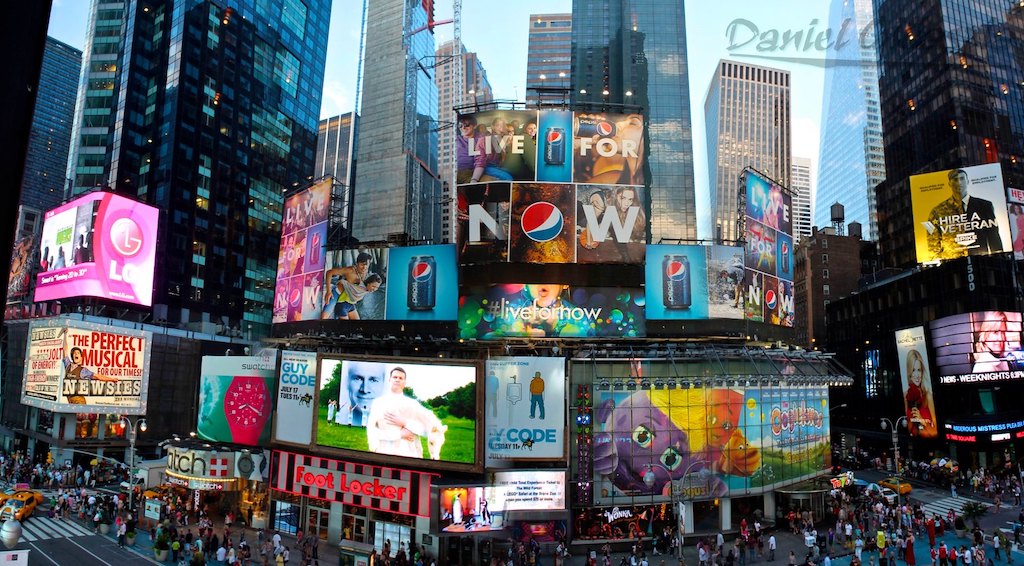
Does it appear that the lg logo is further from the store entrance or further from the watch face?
the store entrance

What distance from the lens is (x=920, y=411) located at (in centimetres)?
Result: 6475

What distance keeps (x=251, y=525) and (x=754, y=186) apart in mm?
41875

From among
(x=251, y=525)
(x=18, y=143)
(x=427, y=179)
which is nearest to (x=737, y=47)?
(x=18, y=143)

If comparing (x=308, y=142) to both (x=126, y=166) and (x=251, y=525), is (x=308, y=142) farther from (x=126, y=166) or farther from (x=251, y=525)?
(x=251, y=525)

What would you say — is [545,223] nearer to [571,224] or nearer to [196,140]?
[571,224]

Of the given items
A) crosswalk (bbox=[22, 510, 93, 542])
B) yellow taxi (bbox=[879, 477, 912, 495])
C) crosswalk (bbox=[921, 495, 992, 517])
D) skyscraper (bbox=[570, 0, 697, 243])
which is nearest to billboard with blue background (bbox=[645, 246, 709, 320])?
yellow taxi (bbox=[879, 477, 912, 495])

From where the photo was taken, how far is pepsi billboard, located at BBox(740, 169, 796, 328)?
46250 mm

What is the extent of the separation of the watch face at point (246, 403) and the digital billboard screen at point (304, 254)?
7344mm

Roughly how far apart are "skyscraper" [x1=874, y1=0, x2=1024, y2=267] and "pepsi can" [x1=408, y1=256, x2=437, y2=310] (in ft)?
251

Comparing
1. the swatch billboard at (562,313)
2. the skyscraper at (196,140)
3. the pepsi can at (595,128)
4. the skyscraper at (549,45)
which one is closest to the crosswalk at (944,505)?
the swatch billboard at (562,313)

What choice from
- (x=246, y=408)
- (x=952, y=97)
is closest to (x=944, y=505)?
(x=246, y=408)

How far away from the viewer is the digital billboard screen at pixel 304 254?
49.8 meters

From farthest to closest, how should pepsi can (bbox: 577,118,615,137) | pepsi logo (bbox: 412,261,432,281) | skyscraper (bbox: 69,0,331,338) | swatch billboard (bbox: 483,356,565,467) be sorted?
skyscraper (bbox: 69,0,331,338) < pepsi logo (bbox: 412,261,432,281) < pepsi can (bbox: 577,118,615,137) < swatch billboard (bbox: 483,356,565,467)

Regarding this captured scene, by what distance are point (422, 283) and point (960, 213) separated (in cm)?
5232
